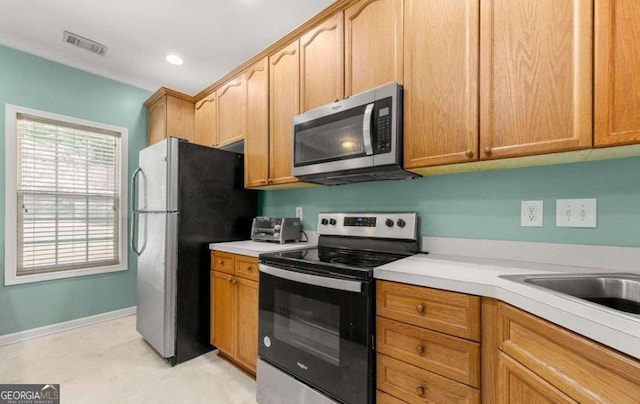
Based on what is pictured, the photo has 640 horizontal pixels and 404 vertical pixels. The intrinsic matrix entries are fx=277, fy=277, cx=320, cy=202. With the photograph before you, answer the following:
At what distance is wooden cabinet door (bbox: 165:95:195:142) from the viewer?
2.92m

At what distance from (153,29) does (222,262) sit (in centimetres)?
190

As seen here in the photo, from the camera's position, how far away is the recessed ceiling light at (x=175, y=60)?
257 cm

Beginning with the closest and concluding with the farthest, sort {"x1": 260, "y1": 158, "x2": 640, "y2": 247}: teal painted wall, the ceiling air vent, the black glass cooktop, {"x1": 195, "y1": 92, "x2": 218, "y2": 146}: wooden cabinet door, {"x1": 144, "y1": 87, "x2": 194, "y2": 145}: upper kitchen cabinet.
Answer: {"x1": 260, "y1": 158, "x2": 640, "y2": 247}: teal painted wall → the black glass cooktop → the ceiling air vent → {"x1": 195, "y1": 92, "x2": 218, "y2": 146}: wooden cabinet door → {"x1": 144, "y1": 87, "x2": 194, "y2": 145}: upper kitchen cabinet

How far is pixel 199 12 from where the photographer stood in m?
1.99

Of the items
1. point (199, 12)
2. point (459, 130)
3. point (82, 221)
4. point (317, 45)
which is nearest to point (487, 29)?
point (459, 130)

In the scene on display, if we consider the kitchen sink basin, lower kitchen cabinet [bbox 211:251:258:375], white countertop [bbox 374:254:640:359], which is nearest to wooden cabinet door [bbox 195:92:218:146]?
lower kitchen cabinet [bbox 211:251:258:375]

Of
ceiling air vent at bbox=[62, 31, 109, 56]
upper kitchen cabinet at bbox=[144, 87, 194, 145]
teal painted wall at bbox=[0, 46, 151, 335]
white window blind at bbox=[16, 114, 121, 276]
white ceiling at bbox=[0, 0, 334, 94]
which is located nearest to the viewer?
white ceiling at bbox=[0, 0, 334, 94]

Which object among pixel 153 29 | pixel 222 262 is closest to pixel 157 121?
pixel 153 29

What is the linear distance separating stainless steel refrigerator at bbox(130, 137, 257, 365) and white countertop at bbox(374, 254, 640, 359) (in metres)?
1.56

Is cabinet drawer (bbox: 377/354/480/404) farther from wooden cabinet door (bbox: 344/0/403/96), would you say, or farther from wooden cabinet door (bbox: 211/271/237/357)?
wooden cabinet door (bbox: 344/0/403/96)

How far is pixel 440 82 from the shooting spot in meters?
1.34

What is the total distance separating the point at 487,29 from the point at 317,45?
3.36 ft

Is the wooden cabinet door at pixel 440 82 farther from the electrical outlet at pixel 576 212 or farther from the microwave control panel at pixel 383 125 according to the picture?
the electrical outlet at pixel 576 212

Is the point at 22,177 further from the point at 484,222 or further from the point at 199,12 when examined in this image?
the point at 484,222
